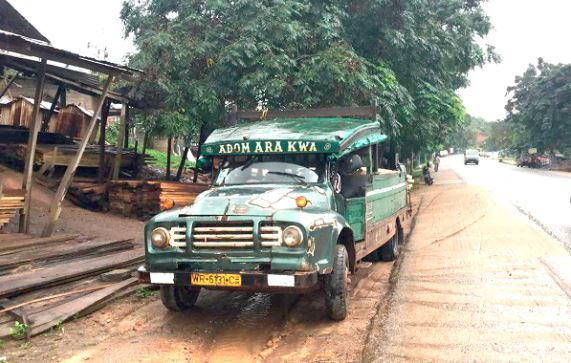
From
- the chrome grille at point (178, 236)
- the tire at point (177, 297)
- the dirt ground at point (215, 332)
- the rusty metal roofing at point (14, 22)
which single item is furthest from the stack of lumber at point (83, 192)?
the chrome grille at point (178, 236)

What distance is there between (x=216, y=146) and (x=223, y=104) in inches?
261

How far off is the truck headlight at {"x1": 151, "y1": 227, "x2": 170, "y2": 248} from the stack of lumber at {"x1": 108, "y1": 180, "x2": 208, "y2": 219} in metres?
7.10

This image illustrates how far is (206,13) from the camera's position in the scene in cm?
1382

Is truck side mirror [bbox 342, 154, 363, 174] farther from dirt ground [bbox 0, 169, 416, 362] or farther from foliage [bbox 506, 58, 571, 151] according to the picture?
foliage [bbox 506, 58, 571, 151]

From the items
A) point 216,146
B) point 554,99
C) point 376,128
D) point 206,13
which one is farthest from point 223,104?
point 554,99

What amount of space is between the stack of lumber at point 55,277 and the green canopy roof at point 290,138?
226cm

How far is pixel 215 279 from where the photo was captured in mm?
5066

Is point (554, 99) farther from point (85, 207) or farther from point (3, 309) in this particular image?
point (3, 309)

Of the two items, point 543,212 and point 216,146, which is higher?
point 216,146

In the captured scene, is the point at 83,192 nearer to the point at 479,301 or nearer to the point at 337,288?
the point at 337,288

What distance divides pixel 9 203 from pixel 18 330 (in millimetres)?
4544

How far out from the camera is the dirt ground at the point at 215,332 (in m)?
4.82

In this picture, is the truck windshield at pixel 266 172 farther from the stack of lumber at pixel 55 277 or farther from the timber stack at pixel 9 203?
the timber stack at pixel 9 203

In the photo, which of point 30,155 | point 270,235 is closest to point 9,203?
→ point 30,155
